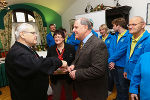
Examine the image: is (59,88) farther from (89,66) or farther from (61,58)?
(89,66)

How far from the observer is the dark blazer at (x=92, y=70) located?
1258 millimetres

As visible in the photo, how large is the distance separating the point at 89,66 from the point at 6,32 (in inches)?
197

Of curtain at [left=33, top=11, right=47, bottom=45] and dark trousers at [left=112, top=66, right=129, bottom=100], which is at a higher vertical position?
curtain at [left=33, top=11, right=47, bottom=45]

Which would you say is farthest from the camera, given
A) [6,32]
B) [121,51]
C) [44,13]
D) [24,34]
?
[44,13]

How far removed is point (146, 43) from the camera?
57.6 inches

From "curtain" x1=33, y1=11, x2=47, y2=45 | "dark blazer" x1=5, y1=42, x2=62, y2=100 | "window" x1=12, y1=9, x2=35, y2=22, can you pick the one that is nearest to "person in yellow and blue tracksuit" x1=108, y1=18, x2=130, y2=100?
"dark blazer" x1=5, y1=42, x2=62, y2=100

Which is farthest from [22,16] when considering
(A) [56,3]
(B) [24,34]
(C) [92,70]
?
(C) [92,70]

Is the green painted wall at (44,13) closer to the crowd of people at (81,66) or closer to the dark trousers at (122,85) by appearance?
the crowd of people at (81,66)

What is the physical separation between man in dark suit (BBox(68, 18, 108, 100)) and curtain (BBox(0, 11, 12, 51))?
15.4 feet

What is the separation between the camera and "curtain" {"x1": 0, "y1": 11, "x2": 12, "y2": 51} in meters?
5.09

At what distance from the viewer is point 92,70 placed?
1.26 meters

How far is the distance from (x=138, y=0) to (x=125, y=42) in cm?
332

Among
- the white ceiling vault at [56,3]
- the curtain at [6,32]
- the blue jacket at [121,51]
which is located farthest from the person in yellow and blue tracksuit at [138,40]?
the white ceiling vault at [56,3]

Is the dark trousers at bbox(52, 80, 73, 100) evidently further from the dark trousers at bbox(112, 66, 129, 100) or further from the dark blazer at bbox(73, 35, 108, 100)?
the dark trousers at bbox(112, 66, 129, 100)
